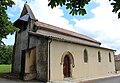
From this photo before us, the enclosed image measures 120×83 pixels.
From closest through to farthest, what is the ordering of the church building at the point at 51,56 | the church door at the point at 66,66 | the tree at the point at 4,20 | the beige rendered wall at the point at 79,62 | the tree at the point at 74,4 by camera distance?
the tree at the point at 74,4
the tree at the point at 4,20
the church building at the point at 51,56
the beige rendered wall at the point at 79,62
the church door at the point at 66,66

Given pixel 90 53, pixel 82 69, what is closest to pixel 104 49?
pixel 90 53

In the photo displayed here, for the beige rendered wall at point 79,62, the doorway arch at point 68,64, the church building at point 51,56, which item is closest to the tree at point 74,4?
the church building at point 51,56

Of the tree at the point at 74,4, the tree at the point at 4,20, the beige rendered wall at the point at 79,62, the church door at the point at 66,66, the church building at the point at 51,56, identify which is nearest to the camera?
the tree at the point at 74,4

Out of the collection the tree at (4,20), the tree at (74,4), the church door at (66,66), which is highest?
the tree at (4,20)

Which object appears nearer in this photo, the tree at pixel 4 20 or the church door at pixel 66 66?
the tree at pixel 4 20

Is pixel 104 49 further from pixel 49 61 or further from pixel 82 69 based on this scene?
pixel 49 61

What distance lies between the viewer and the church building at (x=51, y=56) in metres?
17.7

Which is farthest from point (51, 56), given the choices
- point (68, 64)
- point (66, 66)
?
point (68, 64)

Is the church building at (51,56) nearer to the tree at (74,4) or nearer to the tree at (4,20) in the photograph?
the tree at (4,20)

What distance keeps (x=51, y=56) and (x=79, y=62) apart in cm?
505

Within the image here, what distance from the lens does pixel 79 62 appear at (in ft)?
70.1

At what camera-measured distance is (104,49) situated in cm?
2875

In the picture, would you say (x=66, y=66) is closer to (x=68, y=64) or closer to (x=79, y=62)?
(x=68, y=64)

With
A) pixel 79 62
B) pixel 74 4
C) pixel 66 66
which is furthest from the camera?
pixel 79 62
